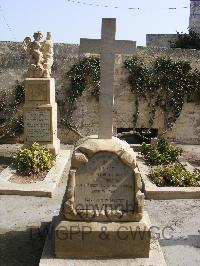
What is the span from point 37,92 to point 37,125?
0.93 metres

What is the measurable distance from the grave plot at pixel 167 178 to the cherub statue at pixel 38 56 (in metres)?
3.70

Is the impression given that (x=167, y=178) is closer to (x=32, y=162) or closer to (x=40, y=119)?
(x=32, y=162)

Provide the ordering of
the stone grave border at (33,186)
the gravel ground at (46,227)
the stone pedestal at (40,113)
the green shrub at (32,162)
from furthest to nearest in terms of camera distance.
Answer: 1. the stone pedestal at (40,113)
2. the green shrub at (32,162)
3. the stone grave border at (33,186)
4. the gravel ground at (46,227)

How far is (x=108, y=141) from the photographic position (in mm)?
5094

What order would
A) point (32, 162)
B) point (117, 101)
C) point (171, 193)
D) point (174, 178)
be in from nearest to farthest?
point (171, 193) → point (174, 178) → point (32, 162) → point (117, 101)

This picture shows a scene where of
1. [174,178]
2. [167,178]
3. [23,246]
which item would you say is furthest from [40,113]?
[23,246]

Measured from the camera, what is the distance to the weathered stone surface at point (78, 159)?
4.93 metres

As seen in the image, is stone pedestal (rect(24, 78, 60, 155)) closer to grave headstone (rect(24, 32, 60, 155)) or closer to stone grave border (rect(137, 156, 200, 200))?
grave headstone (rect(24, 32, 60, 155))

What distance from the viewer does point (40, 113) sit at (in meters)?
10.5

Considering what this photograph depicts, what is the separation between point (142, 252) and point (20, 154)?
5088mm

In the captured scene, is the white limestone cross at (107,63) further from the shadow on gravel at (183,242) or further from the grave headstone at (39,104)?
the grave headstone at (39,104)

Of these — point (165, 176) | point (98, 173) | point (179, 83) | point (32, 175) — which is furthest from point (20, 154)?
point (179, 83)

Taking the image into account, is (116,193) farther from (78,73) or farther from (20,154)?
(78,73)

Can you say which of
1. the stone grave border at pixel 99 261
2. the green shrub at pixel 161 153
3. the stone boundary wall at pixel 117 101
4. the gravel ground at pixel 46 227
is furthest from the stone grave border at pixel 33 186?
the stone boundary wall at pixel 117 101
